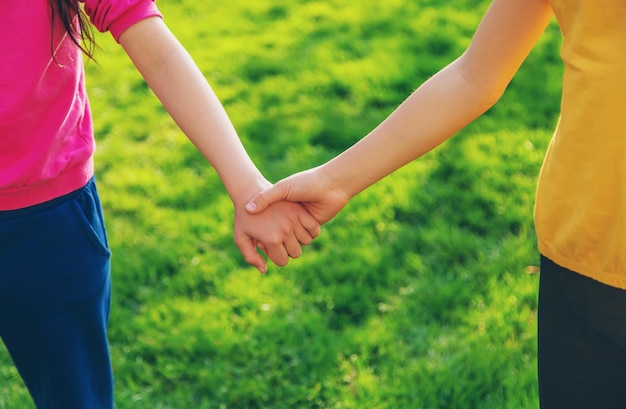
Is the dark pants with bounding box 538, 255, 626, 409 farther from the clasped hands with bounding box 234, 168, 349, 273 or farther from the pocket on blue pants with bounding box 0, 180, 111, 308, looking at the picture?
the pocket on blue pants with bounding box 0, 180, 111, 308

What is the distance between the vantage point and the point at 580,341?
4.69ft

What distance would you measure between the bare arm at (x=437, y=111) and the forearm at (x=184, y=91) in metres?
0.14

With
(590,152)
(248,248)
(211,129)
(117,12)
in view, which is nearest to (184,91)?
(211,129)

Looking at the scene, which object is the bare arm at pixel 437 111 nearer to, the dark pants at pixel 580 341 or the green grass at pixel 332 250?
the dark pants at pixel 580 341

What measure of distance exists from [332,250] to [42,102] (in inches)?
67.6

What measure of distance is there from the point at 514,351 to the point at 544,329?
44.5 inches

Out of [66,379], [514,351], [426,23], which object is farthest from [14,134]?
[426,23]

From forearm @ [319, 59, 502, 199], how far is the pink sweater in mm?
540

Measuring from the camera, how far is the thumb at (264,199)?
1909mm

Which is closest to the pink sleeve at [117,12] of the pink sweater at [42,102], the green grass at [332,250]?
the pink sweater at [42,102]

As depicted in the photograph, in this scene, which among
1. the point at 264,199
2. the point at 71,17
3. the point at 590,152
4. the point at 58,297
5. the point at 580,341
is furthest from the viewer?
the point at 264,199

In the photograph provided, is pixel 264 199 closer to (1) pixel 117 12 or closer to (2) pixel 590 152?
(1) pixel 117 12

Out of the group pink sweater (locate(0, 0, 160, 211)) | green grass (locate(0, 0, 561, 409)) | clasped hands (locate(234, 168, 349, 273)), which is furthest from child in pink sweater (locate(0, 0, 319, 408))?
green grass (locate(0, 0, 561, 409))

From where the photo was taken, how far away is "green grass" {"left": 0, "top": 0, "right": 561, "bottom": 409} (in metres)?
2.58
